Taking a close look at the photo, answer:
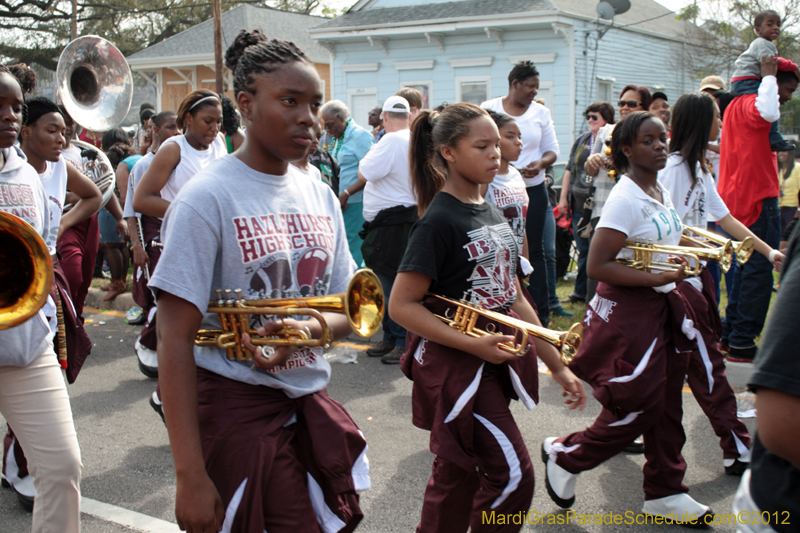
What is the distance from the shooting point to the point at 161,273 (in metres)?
2.00

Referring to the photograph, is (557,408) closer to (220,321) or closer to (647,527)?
(647,527)

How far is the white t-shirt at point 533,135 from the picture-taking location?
7.15m

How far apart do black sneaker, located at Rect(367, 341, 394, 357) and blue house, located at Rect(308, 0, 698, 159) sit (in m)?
13.3

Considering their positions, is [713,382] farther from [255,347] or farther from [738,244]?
[255,347]

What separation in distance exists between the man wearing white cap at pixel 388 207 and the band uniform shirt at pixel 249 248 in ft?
13.6

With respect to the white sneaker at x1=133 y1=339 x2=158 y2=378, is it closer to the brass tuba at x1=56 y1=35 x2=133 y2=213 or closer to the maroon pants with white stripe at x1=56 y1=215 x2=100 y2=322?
the maroon pants with white stripe at x1=56 y1=215 x2=100 y2=322

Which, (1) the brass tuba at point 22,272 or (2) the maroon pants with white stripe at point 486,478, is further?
(2) the maroon pants with white stripe at point 486,478

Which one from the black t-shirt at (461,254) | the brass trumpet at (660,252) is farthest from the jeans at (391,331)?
the black t-shirt at (461,254)

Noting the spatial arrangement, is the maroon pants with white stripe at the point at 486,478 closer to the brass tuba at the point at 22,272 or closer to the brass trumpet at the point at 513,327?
the brass trumpet at the point at 513,327

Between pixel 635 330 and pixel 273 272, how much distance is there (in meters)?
2.14

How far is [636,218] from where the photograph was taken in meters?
3.71

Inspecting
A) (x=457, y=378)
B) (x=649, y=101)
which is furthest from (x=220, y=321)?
(x=649, y=101)

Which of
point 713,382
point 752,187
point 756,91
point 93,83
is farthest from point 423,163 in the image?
point 93,83

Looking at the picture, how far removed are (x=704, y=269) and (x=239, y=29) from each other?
82.3 ft
